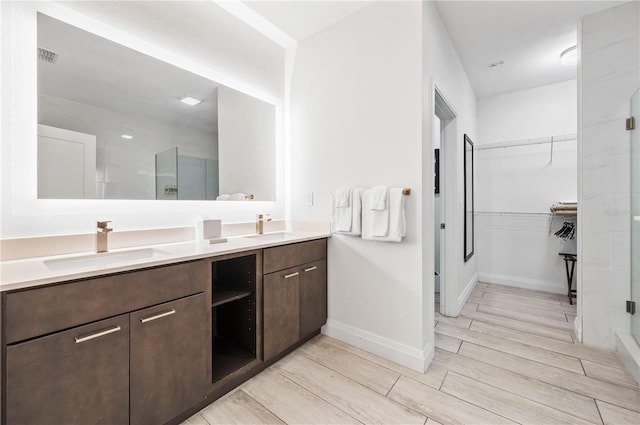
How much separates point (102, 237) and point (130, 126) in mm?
705

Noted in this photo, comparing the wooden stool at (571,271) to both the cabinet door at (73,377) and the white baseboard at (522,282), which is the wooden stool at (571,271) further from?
the cabinet door at (73,377)

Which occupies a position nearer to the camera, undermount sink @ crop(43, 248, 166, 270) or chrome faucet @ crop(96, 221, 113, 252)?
undermount sink @ crop(43, 248, 166, 270)

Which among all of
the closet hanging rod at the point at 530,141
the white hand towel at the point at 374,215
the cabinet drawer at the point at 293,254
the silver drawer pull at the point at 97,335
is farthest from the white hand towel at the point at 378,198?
the closet hanging rod at the point at 530,141

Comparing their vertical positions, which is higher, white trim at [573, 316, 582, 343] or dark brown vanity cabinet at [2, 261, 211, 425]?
dark brown vanity cabinet at [2, 261, 211, 425]

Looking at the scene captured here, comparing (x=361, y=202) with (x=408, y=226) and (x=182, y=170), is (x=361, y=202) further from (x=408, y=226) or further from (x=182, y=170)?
(x=182, y=170)

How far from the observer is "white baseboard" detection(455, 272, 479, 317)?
2.82 meters

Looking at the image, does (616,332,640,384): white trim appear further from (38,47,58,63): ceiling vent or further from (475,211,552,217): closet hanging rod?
(38,47,58,63): ceiling vent

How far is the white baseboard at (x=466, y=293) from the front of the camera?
282 centimetres

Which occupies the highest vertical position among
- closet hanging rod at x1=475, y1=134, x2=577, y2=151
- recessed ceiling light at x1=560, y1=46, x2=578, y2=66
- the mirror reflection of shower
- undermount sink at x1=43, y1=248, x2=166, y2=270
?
recessed ceiling light at x1=560, y1=46, x2=578, y2=66

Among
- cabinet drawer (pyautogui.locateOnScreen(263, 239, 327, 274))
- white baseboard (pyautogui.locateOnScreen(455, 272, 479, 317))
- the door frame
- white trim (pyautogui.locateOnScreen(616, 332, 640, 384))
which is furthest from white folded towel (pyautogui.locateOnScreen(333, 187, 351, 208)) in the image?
white trim (pyautogui.locateOnScreen(616, 332, 640, 384))

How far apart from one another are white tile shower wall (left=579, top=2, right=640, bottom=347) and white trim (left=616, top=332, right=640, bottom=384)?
0.07 metres

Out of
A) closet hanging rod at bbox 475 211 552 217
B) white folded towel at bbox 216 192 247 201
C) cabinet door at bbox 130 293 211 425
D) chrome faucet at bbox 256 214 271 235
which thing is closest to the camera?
cabinet door at bbox 130 293 211 425

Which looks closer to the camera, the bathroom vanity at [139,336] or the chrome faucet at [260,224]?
the bathroom vanity at [139,336]

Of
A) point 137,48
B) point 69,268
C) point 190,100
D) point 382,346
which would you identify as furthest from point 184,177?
point 382,346
